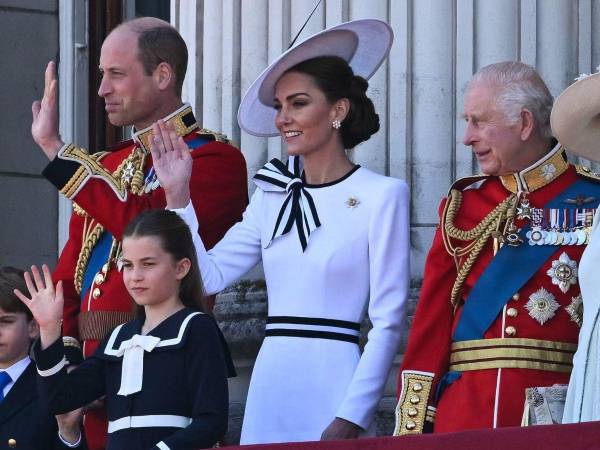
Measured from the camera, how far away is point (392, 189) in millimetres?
5844

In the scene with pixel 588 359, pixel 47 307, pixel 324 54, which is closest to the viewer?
pixel 588 359

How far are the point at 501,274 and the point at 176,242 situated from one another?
2.91 feet

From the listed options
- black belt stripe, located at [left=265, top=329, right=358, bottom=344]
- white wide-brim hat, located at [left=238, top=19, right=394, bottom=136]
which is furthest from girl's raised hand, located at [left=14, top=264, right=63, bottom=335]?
white wide-brim hat, located at [left=238, top=19, right=394, bottom=136]

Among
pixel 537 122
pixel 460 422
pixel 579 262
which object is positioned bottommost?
pixel 460 422

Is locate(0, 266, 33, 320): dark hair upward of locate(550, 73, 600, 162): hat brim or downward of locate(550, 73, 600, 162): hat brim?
downward

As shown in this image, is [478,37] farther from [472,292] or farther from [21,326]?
[21,326]

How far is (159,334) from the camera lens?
17.8 feet

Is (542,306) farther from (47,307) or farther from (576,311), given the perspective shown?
(47,307)

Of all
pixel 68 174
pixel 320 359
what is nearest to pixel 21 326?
pixel 68 174

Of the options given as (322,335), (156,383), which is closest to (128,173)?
(322,335)

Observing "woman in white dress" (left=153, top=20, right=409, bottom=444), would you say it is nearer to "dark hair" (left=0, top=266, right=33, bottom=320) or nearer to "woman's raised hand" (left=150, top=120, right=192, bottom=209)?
"woman's raised hand" (left=150, top=120, right=192, bottom=209)

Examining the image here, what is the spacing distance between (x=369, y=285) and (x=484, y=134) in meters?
0.54

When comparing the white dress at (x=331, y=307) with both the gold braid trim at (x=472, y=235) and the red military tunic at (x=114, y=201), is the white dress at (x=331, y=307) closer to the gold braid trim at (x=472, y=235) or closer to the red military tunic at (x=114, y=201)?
the gold braid trim at (x=472, y=235)

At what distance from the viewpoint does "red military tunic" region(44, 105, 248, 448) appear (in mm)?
6008
